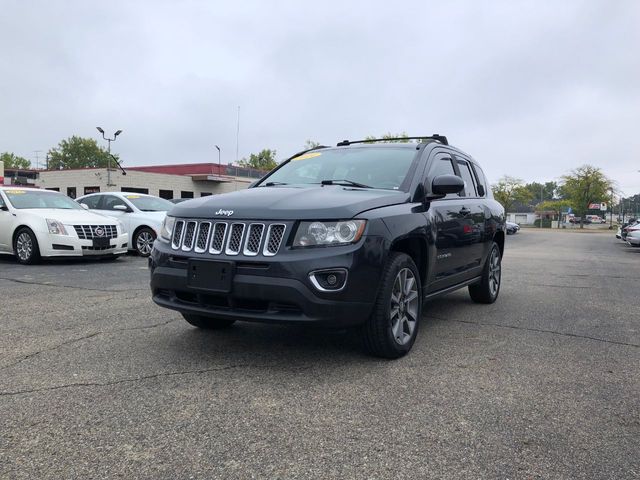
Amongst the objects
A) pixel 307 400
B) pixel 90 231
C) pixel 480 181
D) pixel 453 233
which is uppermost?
pixel 480 181

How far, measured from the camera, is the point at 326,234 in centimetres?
352

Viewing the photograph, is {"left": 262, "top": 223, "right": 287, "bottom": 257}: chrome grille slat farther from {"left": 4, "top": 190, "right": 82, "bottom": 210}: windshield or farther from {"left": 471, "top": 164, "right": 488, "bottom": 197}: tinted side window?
{"left": 4, "top": 190, "right": 82, "bottom": 210}: windshield

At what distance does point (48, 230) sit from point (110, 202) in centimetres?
323

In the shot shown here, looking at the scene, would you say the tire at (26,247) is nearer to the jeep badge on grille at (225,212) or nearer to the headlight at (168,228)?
the headlight at (168,228)

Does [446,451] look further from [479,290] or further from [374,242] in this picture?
[479,290]

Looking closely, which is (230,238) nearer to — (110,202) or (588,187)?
(110,202)

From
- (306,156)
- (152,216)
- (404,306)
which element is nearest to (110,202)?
(152,216)

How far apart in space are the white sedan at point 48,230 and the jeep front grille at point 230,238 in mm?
6979

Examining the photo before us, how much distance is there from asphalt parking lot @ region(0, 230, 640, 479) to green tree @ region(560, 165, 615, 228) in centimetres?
7357

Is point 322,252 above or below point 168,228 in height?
below

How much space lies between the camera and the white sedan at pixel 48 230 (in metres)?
9.84

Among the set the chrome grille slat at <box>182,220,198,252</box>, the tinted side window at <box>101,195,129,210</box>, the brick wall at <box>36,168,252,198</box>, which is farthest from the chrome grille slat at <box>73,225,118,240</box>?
the brick wall at <box>36,168,252,198</box>

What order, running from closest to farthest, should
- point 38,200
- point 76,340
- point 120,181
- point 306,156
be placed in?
point 76,340
point 306,156
point 38,200
point 120,181

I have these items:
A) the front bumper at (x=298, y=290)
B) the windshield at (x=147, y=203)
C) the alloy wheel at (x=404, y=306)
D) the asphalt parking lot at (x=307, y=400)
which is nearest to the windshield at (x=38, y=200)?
the windshield at (x=147, y=203)
